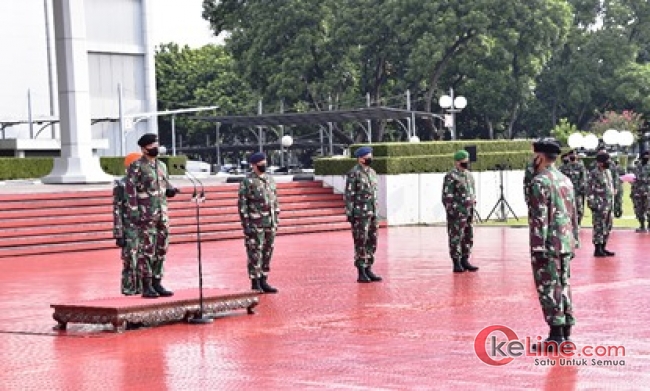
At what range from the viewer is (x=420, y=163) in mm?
31703

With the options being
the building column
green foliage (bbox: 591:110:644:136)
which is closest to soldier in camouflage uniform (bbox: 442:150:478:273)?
the building column

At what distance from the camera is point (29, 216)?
2670cm

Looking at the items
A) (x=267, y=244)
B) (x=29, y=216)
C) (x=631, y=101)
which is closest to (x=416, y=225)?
(x=29, y=216)

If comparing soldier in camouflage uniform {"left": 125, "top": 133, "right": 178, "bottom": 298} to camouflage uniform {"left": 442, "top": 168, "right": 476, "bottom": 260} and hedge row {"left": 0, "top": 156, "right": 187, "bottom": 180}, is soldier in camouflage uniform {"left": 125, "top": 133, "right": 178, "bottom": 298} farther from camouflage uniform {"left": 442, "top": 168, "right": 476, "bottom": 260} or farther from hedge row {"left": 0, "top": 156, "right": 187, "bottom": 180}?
hedge row {"left": 0, "top": 156, "right": 187, "bottom": 180}

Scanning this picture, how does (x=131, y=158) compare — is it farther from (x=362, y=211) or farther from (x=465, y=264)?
(x=465, y=264)

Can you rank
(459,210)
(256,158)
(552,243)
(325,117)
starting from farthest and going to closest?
(325,117), (459,210), (256,158), (552,243)

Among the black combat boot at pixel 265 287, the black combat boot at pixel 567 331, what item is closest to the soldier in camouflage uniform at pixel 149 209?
the black combat boot at pixel 265 287

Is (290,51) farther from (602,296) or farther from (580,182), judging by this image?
(602,296)

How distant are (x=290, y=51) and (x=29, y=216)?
28.9m

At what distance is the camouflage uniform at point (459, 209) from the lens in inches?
704

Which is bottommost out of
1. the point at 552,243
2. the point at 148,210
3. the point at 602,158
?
the point at 552,243

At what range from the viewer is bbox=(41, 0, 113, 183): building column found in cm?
3406

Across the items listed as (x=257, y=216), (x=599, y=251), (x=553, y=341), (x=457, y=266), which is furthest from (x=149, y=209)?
(x=599, y=251)

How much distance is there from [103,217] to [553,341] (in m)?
18.3
